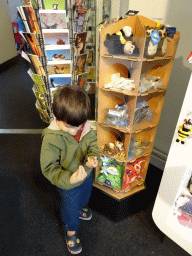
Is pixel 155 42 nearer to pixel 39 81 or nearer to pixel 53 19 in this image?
pixel 53 19

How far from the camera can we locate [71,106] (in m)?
0.79

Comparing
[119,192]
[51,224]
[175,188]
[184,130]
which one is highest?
[184,130]

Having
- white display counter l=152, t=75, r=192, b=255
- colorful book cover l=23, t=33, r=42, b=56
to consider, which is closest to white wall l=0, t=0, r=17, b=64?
colorful book cover l=23, t=33, r=42, b=56

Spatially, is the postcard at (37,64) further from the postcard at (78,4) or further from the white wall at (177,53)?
the white wall at (177,53)

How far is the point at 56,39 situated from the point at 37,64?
333mm

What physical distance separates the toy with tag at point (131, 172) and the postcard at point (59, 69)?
3.50ft

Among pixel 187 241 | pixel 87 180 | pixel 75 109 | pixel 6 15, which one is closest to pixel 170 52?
pixel 75 109

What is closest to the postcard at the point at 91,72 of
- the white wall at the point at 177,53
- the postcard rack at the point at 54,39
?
the postcard rack at the point at 54,39

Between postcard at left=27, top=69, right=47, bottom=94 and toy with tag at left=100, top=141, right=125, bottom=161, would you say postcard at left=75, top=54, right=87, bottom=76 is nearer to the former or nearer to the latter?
postcard at left=27, top=69, right=47, bottom=94

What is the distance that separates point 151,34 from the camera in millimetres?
897

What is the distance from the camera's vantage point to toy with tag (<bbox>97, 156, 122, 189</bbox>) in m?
1.37

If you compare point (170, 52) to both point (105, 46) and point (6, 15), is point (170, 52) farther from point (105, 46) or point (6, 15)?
point (6, 15)

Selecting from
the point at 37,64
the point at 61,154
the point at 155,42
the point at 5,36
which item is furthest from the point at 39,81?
the point at 5,36

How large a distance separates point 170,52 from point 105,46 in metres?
0.35
